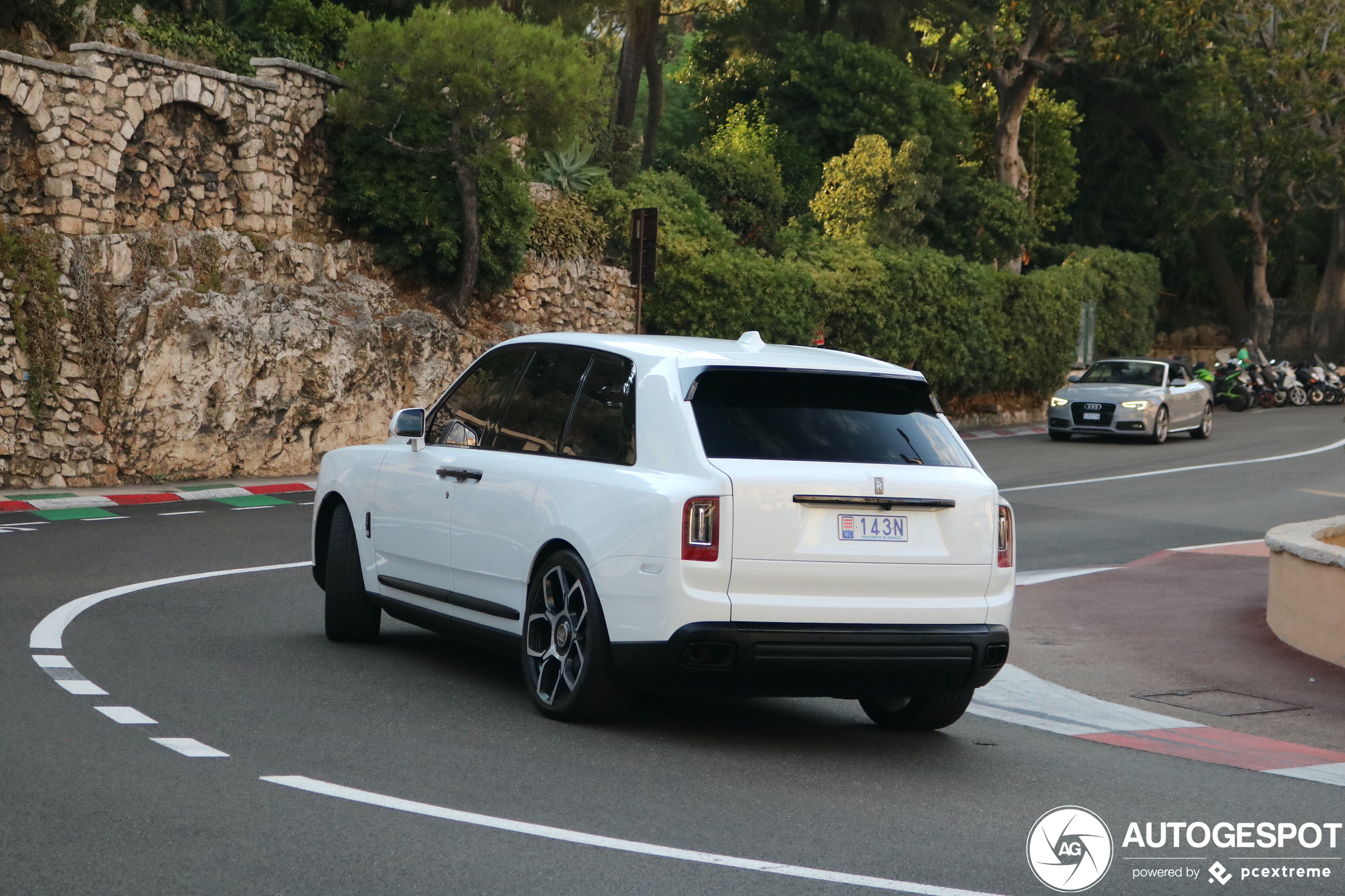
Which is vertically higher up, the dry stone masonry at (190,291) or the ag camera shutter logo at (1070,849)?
the dry stone masonry at (190,291)

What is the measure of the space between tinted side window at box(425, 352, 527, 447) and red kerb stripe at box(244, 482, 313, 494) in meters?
11.4

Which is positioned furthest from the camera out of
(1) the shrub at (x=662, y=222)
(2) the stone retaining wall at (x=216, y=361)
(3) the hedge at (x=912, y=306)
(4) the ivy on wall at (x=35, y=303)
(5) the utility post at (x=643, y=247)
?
(3) the hedge at (x=912, y=306)

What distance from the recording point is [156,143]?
21.6 meters

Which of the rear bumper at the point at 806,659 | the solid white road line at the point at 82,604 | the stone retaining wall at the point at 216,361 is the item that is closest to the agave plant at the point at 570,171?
the stone retaining wall at the point at 216,361

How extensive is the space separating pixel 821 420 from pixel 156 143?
55.2ft

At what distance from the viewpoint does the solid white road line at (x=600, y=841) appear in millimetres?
5051

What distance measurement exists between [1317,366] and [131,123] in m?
35.0

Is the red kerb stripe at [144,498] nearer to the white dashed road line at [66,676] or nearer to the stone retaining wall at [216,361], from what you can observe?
the stone retaining wall at [216,361]

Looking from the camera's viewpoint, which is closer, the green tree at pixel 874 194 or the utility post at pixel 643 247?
the utility post at pixel 643 247

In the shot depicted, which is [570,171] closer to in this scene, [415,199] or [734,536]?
[415,199]

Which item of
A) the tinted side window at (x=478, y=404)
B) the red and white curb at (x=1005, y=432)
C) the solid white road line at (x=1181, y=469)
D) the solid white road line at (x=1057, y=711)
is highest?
the tinted side window at (x=478, y=404)

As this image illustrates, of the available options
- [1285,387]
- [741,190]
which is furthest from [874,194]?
[1285,387]

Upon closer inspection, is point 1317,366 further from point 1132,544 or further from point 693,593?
point 693,593

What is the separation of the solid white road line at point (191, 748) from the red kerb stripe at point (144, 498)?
482 inches
